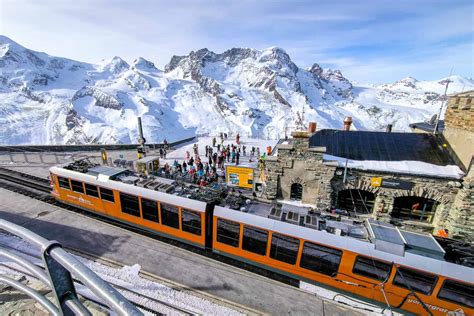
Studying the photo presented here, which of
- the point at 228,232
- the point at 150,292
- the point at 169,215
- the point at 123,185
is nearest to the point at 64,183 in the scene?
the point at 123,185

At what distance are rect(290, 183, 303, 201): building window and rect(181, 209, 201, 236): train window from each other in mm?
8141

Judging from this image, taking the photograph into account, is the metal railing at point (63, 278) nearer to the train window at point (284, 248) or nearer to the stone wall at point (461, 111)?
the train window at point (284, 248)

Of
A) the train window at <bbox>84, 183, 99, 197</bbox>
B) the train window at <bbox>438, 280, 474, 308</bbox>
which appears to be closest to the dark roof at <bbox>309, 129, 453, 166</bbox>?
the train window at <bbox>438, 280, 474, 308</bbox>

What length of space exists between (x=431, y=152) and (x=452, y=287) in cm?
1106

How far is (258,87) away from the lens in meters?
200

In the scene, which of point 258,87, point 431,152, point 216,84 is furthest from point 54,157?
point 258,87

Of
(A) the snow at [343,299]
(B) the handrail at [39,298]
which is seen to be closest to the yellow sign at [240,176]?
(A) the snow at [343,299]

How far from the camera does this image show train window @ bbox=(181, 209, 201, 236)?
1087cm

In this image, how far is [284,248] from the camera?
9.54 m

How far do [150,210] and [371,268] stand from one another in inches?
414

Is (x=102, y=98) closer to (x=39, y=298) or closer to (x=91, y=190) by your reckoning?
(x=91, y=190)

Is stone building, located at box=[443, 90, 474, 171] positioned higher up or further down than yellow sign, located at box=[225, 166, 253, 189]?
higher up

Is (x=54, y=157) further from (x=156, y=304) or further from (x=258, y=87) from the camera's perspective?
(x=258, y=87)

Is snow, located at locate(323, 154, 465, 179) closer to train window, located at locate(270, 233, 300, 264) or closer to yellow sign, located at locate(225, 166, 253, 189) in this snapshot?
yellow sign, located at locate(225, 166, 253, 189)
